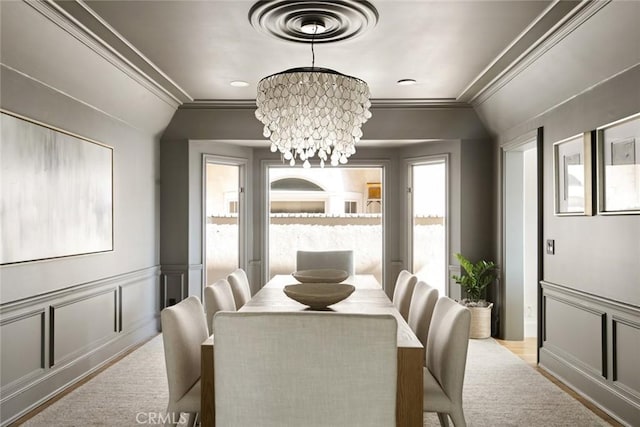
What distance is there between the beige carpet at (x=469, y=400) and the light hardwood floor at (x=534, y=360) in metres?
0.06

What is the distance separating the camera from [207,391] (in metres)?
2.11

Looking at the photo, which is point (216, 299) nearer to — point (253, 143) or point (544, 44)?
point (544, 44)

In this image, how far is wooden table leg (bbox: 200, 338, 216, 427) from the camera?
207 centimetres

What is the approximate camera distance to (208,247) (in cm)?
596

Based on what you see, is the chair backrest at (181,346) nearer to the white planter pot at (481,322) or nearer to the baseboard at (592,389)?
the baseboard at (592,389)

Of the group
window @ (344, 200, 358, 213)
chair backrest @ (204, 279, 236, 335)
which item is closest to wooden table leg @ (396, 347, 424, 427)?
chair backrest @ (204, 279, 236, 335)

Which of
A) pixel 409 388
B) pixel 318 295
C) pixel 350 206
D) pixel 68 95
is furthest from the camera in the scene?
pixel 350 206

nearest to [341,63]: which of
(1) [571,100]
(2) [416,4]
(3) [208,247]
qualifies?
(2) [416,4]

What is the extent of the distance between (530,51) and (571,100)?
0.49 m

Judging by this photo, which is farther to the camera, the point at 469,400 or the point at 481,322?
the point at 481,322

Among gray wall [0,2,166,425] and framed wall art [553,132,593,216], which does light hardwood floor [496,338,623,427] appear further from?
gray wall [0,2,166,425]

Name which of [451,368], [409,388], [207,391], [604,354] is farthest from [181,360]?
[604,354]

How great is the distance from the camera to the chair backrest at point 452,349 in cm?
218

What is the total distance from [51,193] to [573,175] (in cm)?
382
